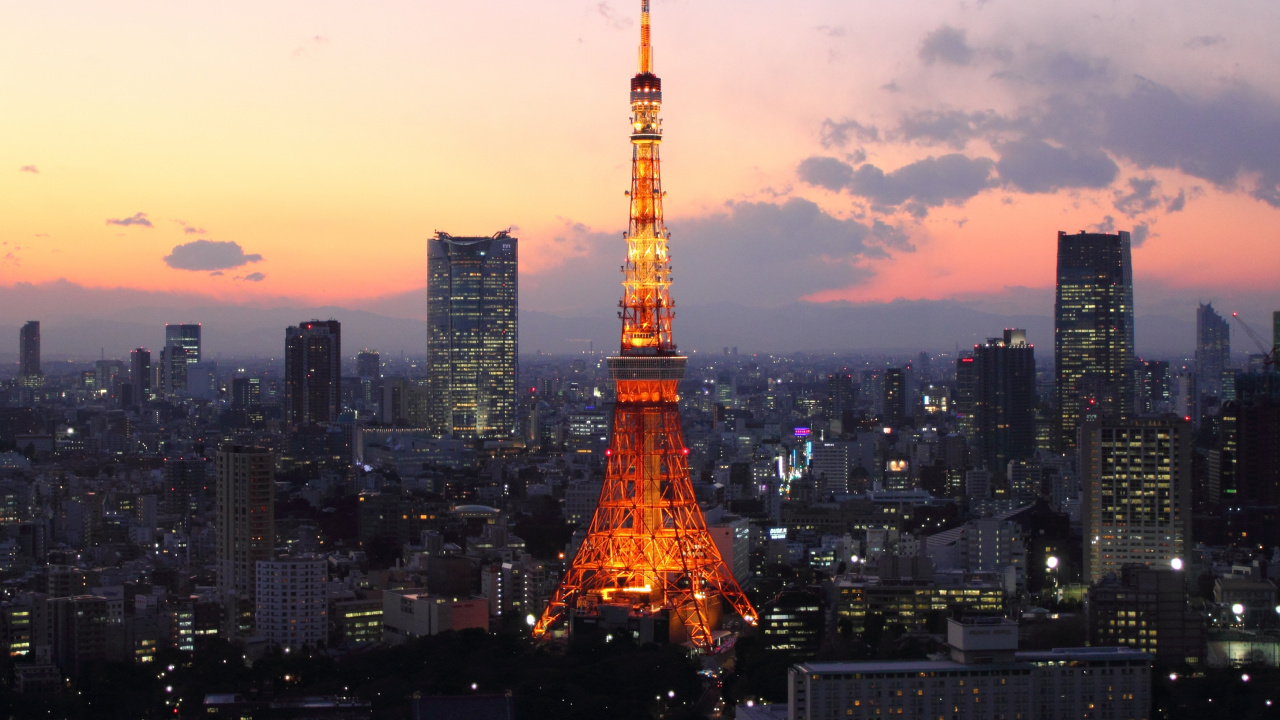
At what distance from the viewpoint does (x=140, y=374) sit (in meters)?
91.2

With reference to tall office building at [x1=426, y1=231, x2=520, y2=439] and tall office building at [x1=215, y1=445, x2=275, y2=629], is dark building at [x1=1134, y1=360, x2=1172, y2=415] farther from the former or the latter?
tall office building at [x1=215, y1=445, x2=275, y2=629]

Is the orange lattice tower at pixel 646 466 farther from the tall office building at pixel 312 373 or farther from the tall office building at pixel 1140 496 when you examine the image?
the tall office building at pixel 312 373

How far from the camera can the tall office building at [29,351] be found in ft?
300

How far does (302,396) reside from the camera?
7650cm

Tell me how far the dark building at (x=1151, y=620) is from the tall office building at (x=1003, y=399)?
36.5 meters

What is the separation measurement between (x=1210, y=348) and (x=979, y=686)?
176ft

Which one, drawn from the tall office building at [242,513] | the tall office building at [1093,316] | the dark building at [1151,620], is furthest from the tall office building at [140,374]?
the dark building at [1151,620]

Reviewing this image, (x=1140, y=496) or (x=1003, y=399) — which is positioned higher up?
(x=1003, y=399)

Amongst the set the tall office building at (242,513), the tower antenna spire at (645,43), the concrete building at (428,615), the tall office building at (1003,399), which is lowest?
the concrete building at (428,615)

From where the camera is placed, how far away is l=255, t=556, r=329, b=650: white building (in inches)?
1107

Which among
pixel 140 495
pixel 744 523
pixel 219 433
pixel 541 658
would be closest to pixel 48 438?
pixel 219 433

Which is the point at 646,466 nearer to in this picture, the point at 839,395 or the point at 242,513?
the point at 242,513

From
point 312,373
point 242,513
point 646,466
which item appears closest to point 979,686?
point 646,466

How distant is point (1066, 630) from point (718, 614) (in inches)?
202
